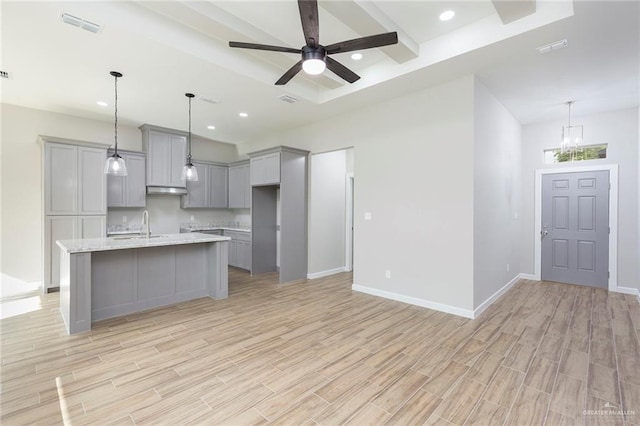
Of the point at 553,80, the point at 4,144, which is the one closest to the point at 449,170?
the point at 553,80

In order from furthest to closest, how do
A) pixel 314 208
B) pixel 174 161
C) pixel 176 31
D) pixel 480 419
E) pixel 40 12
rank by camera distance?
pixel 174 161, pixel 314 208, pixel 176 31, pixel 40 12, pixel 480 419

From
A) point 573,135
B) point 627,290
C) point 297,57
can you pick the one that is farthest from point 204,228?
point 627,290

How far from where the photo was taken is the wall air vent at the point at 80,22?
2.70 meters

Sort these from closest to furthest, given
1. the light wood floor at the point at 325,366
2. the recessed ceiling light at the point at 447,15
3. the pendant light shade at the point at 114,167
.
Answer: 1. the light wood floor at the point at 325,366
2. the recessed ceiling light at the point at 447,15
3. the pendant light shade at the point at 114,167

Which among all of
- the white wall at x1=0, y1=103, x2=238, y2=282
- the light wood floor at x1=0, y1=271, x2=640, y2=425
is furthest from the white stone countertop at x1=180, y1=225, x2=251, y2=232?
the light wood floor at x1=0, y1=271, x2=640, y2=425

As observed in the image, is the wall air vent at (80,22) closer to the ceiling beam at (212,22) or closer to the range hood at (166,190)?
the ceiling beam at (212,22)

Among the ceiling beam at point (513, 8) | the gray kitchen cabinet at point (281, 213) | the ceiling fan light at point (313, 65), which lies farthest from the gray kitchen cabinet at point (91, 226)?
the ceiling beam at point (513, 8)

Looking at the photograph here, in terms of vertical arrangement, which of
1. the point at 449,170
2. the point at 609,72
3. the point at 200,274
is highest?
the point at 609,72

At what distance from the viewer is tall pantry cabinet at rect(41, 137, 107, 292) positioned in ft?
16.1

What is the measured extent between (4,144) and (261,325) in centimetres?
552

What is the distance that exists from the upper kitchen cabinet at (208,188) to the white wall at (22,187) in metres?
2.50

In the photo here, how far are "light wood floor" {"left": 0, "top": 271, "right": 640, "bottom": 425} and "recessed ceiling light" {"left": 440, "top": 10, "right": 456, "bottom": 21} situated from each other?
3.49 m

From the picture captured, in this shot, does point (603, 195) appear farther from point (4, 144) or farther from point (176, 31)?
point (4, 144)

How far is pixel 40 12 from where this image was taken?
2.66m
